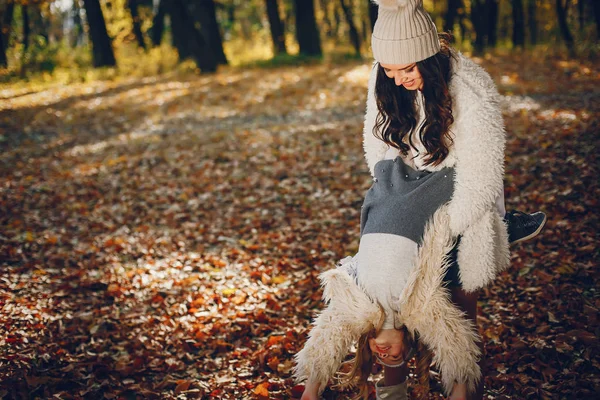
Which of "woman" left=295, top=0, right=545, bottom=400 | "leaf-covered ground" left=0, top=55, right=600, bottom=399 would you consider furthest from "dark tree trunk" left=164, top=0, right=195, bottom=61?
"woman" left=295, top=0, right=545, bottom=400

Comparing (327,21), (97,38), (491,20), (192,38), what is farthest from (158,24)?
(491,20)

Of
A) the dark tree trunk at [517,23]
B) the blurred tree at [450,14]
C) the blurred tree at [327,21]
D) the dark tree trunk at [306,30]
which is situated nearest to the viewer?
the dark tree trunk at [306,30]

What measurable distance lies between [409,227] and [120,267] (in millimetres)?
3999

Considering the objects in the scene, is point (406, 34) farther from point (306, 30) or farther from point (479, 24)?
point (479, 24)

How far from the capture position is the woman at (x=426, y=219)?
2252mm

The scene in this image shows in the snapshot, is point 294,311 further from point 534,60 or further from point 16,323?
point 534,60

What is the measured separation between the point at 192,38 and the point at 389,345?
51.5 feet

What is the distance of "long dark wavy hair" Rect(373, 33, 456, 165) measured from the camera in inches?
89.7

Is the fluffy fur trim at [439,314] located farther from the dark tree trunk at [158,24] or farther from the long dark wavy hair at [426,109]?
the dark tree trunk at [158,24]

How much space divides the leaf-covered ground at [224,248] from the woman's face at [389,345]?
1084 millimetres

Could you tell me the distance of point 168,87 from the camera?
14789 millimetres

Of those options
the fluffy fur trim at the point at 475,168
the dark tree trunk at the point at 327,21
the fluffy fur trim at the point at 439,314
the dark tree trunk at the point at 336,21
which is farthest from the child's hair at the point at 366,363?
the dark tree trunk at the point at 336,21

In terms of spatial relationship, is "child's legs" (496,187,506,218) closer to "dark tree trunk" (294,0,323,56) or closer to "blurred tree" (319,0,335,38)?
"dark tree trunk" (294,0,323,56)

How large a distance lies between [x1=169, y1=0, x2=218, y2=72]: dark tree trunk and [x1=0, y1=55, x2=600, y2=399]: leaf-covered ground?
5.38 m
